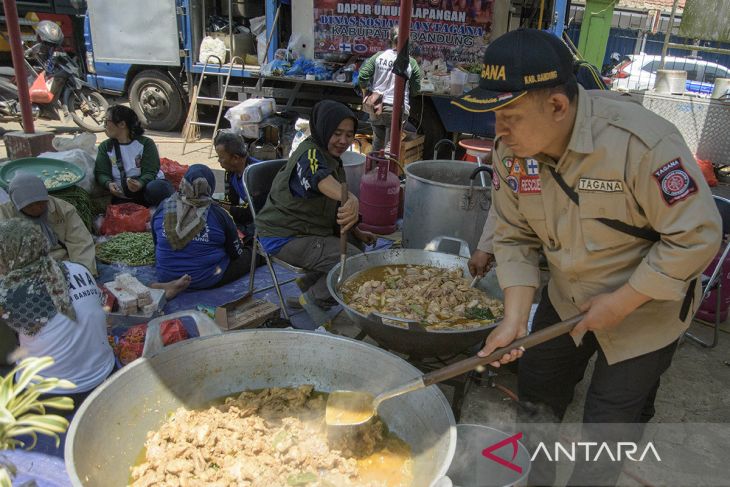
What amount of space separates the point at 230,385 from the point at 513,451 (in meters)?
1.28

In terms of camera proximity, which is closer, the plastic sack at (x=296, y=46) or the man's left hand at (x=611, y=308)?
the man's left hand at (x=611, y=308)

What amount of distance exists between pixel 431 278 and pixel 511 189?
130 centimetres

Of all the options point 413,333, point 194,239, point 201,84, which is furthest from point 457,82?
point 413,333

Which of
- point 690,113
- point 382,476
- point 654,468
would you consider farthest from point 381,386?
point 690,113

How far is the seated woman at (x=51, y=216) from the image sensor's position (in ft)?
12.1

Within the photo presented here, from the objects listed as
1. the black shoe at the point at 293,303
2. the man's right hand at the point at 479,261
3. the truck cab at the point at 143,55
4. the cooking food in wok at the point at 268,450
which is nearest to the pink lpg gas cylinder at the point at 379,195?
the black shoe at the point at 293,303

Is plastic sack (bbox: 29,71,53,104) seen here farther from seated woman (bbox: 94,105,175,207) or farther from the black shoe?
the black shoe

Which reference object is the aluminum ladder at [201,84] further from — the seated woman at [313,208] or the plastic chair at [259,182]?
the seated woman at [313,208]

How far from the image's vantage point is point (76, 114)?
10.3 m

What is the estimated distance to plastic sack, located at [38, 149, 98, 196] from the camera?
542cm

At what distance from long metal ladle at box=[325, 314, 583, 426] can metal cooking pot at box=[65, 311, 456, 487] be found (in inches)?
4.0

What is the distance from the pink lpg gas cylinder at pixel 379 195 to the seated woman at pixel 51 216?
2.66 m

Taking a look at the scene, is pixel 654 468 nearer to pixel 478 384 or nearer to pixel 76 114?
pixel 478 384

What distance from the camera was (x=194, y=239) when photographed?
408cm
